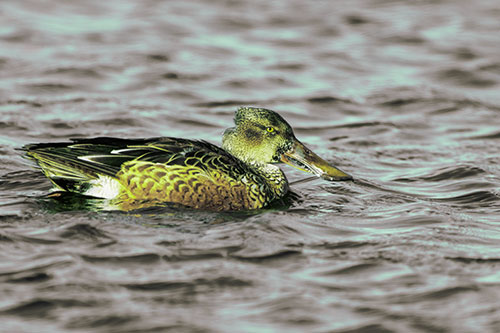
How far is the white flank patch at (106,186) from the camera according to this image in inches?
313

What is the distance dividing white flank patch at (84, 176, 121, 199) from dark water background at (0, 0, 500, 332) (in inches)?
10.4

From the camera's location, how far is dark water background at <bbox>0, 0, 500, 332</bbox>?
20.5ft

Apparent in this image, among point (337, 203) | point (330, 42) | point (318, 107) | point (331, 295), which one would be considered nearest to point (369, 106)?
point (318, 107)

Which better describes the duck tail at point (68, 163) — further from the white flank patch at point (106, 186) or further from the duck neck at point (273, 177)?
the duck neck at point (273, 177)

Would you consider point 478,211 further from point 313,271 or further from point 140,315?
point 140,315

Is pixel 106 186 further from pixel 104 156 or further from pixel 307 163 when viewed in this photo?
pixel 307 163

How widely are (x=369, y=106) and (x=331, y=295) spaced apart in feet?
22.6

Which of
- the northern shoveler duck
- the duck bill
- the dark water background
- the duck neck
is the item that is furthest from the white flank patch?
the duck bill

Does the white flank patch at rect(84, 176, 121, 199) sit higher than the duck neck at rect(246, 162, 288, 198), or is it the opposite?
the white flank patch at rect(84, 176, 121, 199)

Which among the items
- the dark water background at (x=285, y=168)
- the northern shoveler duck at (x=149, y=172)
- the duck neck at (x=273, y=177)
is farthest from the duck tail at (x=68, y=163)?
the duck neck at (x=273, y=177)

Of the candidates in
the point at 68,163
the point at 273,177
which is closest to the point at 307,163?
the point at 273,177

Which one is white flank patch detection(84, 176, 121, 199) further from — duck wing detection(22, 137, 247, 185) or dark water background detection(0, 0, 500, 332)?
dark water background detection(0, 0, 500, 332)

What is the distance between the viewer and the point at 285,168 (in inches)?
410

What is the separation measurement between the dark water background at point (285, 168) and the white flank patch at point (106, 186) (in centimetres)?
26
